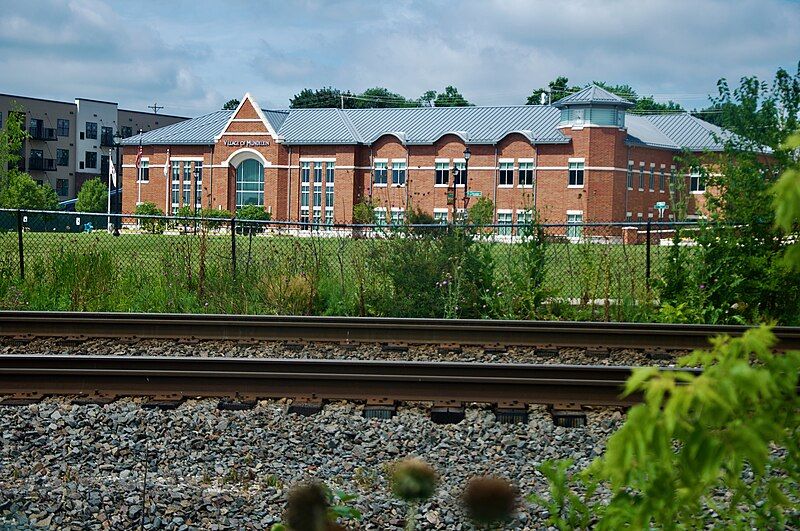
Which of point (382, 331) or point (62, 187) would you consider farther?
point (62, 187)

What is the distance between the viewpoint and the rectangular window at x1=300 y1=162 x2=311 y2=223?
3120 inches

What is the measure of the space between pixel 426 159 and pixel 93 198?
3218 centimetres

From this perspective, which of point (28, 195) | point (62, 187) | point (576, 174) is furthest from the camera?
point (62, 187)

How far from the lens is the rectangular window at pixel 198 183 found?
3209 inches

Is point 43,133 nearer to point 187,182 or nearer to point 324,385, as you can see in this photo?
point 187,182

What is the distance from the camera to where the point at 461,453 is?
303 inches

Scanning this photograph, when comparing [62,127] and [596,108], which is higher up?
[62,127]

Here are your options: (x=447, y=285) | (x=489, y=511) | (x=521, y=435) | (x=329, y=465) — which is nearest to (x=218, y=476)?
(x=329, y=465)

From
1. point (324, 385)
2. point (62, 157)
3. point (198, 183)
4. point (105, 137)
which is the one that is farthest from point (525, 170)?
point (324, 385)

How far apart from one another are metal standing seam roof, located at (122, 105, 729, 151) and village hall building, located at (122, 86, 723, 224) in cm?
12

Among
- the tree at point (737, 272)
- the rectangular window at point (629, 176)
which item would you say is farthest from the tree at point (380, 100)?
the tree at point (737, 272)

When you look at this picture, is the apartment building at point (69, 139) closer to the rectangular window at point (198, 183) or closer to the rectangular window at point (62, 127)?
the rectangular window at point (62, 127)

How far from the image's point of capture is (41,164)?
347ft

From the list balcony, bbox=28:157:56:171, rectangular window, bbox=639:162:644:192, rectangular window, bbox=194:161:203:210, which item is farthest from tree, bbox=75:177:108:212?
rectangular window, bbox=639:162:644:192
